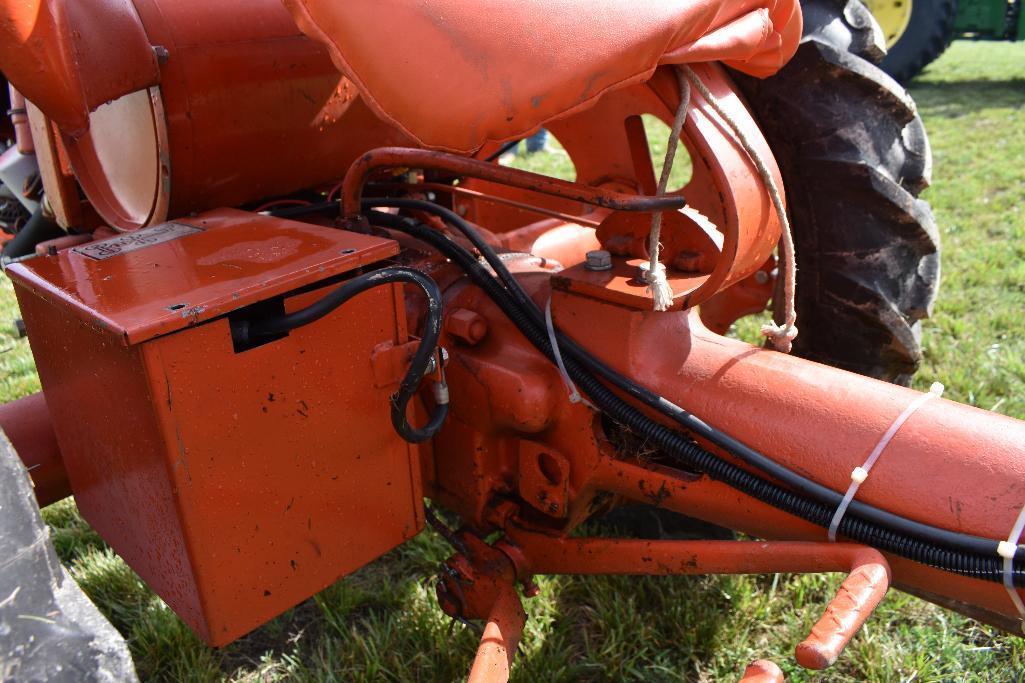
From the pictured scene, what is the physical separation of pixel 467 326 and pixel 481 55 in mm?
610

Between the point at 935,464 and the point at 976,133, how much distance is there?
6.18 meters

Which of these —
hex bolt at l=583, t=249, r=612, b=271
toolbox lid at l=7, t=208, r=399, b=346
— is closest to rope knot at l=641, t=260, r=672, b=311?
hex bolt at l=583, t=249, r=612, b=271

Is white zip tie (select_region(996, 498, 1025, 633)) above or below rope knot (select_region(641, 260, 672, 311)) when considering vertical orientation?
below

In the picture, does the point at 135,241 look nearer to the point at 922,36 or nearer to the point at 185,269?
the point at 185,269

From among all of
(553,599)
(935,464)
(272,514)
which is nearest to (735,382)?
(935,464)

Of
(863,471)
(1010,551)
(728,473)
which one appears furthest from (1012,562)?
(728,473)

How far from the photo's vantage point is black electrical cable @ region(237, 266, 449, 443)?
128cm

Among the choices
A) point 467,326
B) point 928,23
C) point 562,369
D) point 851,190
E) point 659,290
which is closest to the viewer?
point 659,290

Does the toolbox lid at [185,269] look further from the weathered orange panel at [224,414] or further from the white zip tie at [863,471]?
the white zip tie at [863,471]

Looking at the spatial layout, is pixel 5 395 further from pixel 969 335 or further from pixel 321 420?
pixel 969 335

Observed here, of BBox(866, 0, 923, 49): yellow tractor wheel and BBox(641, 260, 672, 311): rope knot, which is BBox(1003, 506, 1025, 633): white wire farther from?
BBox(866, 0, 923, 49): yellow tractor wheel

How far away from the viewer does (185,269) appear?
53.4 inches

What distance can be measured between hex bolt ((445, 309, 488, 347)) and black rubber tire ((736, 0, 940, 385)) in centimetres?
82

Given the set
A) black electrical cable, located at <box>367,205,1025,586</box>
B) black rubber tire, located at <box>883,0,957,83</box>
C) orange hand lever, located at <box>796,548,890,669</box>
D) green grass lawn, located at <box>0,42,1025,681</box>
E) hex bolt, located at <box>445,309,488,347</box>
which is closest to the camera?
orange hand lever, located at <box>796,548,890,669</box>
